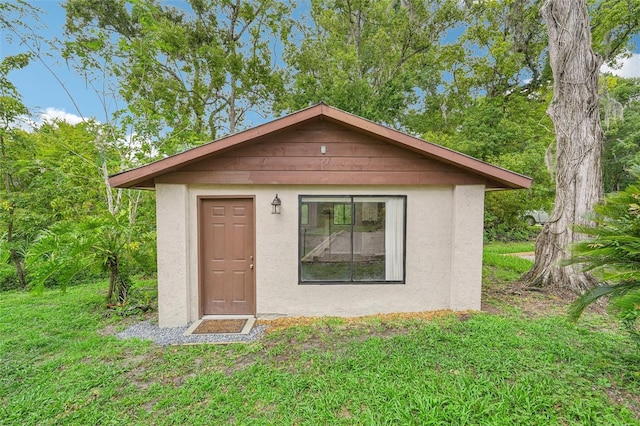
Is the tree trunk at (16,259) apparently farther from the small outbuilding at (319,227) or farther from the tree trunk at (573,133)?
the tree trunk at (573,133)

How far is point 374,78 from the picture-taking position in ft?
54.6

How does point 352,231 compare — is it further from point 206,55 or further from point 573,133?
point 206,55

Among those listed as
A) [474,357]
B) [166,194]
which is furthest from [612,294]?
[166,194]

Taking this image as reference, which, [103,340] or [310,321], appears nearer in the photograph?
[103,340]

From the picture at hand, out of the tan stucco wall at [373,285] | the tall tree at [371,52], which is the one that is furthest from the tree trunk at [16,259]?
the tall tree at [371,52]

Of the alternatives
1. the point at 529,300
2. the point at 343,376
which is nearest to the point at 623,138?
the point at 529,300

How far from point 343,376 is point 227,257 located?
2.88 metres

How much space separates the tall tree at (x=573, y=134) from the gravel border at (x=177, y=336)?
20.8 ft

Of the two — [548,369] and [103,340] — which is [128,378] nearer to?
[103,340]

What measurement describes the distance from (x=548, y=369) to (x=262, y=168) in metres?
4.59

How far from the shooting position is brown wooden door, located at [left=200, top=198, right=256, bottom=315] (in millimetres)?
5141

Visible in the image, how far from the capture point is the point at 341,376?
331cm

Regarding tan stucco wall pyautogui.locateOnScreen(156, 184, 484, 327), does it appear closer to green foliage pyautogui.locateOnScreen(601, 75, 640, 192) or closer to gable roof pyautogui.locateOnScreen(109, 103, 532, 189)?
gable roof pyautogui.locateOnScreen(109, 103, 532, 189)

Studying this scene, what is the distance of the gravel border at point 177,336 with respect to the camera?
4.36 metres
